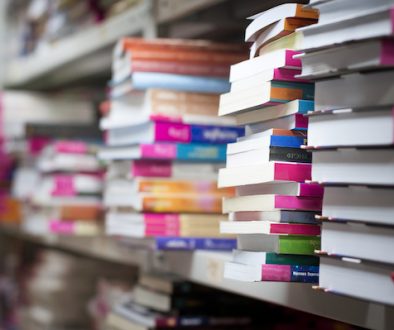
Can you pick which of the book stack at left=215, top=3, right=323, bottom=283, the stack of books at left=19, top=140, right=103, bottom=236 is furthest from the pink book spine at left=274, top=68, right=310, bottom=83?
the stack of books at left=19, top=140, right=103, bottom=236

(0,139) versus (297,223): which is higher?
(0,139)

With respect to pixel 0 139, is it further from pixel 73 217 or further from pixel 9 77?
pixel 73 217

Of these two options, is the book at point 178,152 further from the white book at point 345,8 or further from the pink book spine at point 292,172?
the white book at point 345,8

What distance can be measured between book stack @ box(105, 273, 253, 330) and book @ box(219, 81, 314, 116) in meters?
0.66

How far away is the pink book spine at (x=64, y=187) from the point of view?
7.57 ft

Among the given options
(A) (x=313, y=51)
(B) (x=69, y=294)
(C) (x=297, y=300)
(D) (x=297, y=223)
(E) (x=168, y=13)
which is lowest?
(B) (x=69, y=294)

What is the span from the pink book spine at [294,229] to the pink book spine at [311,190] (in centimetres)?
4

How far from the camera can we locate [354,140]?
0.95 m

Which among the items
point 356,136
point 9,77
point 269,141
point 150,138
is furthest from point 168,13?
point 9,77

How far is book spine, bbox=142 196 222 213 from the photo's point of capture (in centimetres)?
162

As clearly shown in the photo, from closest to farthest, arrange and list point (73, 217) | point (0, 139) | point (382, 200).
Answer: point (382, 200) < point (73, 217) < point (0, 139)

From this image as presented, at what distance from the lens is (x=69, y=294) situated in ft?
8.91

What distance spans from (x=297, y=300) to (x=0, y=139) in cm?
200

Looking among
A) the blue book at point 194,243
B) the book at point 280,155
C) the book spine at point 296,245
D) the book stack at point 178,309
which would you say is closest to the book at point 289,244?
the book spine at point 296,245
